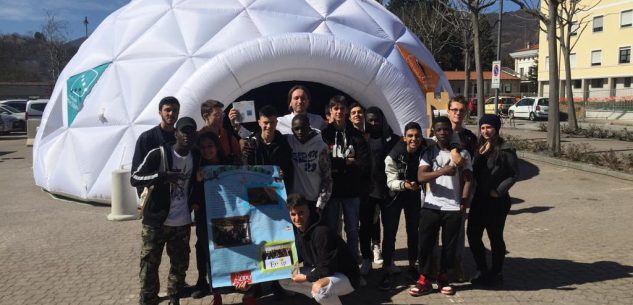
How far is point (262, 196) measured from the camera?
385cm

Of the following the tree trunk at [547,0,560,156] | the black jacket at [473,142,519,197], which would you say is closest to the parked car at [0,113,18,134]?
the tree trunk at [547,0,560,156]

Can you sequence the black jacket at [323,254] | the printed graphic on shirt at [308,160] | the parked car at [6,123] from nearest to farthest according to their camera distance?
the black jacket at [323,254], the printed graphic on shirt at [308,160], the parked car at [6,123]

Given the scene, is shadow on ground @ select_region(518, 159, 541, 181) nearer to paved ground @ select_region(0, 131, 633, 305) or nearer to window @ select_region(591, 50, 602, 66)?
paved ground @ select_region(0, 131, 633, 305)

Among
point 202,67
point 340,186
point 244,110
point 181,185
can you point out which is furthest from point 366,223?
point 202,67

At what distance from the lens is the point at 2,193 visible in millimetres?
8984

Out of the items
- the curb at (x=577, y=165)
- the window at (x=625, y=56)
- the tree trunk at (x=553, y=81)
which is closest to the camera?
the curb at (x=577, y=165)

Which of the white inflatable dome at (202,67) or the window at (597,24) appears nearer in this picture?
the white inflatable dome at (202,67)

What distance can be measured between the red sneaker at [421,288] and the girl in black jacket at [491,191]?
493mm

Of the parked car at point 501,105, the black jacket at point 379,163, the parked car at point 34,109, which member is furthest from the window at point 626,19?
the black jacket at point 379,163

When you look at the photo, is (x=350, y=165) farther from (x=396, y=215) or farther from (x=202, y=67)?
(x=202, y=67)

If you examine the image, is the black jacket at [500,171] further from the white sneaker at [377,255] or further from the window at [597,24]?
the window at [597,24]

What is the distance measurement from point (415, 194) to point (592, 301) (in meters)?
1.63

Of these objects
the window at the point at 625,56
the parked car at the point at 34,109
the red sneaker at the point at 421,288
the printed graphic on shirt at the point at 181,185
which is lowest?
the red sneaker at the point at 421,288

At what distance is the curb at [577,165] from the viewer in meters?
9.78
